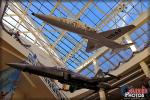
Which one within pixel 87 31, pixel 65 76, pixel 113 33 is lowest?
pixel 65 76

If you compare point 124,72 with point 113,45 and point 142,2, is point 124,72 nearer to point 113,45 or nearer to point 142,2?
point 113,45

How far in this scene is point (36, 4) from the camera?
1282 inches

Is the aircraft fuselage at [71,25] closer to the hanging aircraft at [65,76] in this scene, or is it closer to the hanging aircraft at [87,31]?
the hanging aircraft at [87,31]

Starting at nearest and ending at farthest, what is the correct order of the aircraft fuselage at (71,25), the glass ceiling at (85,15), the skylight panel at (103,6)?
the aircraft fuselage at (71,25) → the glass ceiling at (85,15) → the skylight panel at (103,6)

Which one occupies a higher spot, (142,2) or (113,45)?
(142,2)

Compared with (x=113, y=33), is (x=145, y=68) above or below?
below

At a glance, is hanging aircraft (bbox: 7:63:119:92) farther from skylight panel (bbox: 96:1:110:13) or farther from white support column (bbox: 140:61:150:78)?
skylight panel (bbox: 96:1:110:13)

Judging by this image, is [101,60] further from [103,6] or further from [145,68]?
[145,68]

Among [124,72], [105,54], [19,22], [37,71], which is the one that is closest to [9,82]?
[37,71]

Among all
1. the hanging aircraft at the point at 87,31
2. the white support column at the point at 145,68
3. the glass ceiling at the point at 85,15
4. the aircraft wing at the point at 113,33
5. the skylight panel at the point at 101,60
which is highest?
the glass ceiling at the point at 85,15

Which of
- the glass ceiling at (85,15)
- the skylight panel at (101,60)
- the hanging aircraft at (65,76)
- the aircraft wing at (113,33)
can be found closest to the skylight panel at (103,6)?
the glass ceiling at (85,15)

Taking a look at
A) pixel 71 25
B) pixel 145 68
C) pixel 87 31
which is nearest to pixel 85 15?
pixel 145 68

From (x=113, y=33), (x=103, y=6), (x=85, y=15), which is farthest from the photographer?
(x=85, y=15)

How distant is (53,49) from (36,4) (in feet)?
18.1
